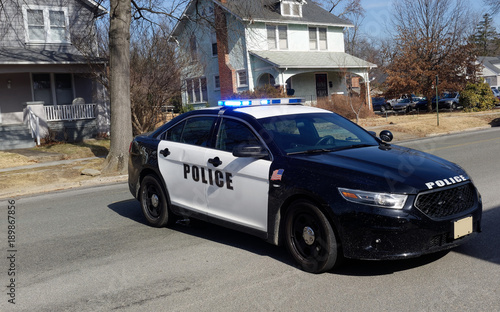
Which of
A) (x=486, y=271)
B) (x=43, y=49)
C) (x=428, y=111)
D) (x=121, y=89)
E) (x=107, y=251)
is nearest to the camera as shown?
(x=486, y=271)

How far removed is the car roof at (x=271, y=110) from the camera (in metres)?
6.13

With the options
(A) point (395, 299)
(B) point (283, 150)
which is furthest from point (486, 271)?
(B) point (283, 150)

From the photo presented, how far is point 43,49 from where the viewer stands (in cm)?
2270

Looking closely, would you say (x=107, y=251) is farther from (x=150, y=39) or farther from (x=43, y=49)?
(x=43, y=49)

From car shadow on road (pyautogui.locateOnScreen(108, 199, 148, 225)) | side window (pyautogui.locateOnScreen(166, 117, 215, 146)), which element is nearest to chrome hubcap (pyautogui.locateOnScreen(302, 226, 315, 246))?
side window (pyautogui.locateOnScreen(166, 117, 215, 146))

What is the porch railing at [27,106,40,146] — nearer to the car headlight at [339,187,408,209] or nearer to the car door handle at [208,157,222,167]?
the car door handle at [208,157,222,167]

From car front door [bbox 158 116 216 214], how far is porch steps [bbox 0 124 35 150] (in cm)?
1531

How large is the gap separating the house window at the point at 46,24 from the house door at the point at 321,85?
1818 centimetres

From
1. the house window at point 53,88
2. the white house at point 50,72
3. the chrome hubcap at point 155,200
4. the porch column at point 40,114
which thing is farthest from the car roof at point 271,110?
the house window at point 53,88

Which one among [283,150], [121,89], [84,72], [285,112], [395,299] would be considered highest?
[84,72]

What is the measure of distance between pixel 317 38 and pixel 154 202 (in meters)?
31.0

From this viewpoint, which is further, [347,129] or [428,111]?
[428,111]

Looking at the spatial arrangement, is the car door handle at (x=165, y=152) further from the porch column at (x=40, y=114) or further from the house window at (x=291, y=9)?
the house window at (x=291, y=9)

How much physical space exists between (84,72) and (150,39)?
417cm
